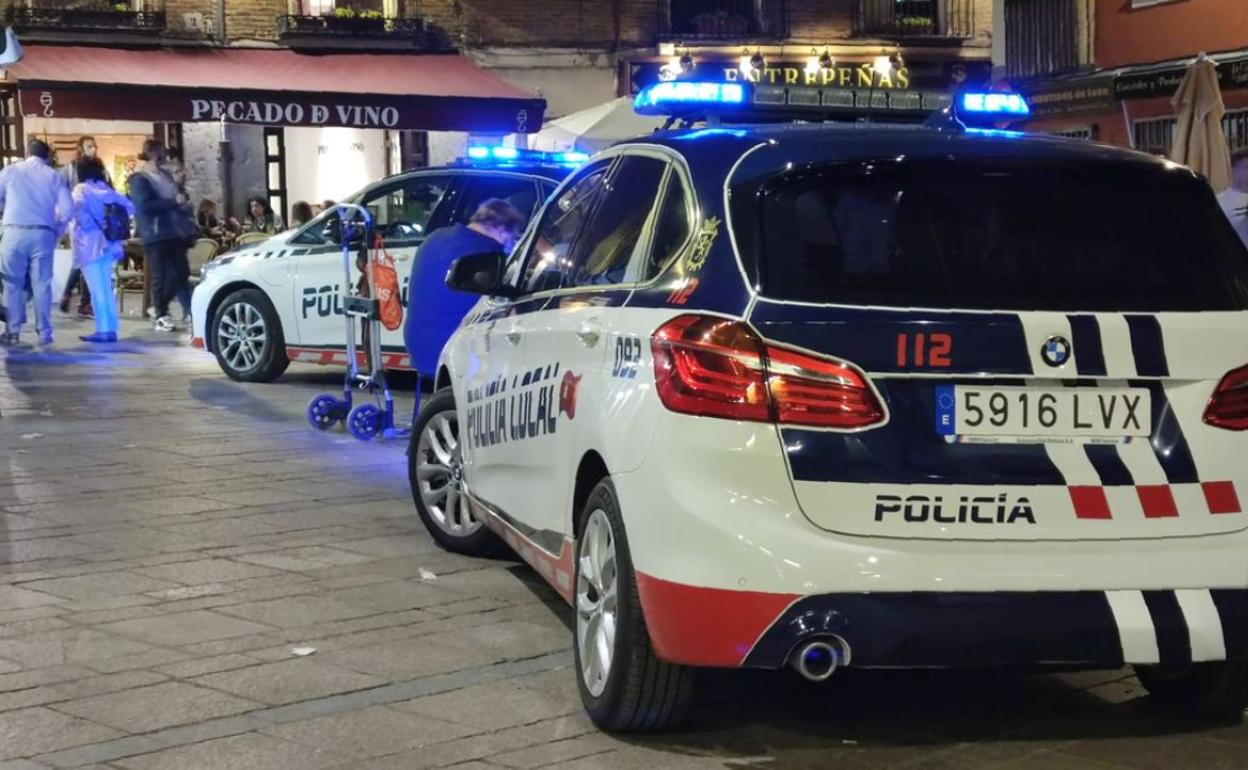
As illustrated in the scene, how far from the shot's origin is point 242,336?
47.9 ft

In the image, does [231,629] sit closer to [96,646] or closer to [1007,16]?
[96,646]

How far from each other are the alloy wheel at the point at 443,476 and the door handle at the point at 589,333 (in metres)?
2.01

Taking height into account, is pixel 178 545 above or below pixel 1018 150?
below

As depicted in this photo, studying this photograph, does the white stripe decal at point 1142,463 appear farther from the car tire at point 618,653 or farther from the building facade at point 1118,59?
the building facade at point 1118,59

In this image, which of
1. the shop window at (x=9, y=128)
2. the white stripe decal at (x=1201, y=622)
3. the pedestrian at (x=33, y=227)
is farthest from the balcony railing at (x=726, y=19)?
the white stripe decal at (x=1201, y=622)

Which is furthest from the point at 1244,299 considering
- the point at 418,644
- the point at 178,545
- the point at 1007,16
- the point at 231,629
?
the point at 1007,16

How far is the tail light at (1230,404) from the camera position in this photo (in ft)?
15.5

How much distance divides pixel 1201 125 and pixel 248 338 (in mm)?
7100

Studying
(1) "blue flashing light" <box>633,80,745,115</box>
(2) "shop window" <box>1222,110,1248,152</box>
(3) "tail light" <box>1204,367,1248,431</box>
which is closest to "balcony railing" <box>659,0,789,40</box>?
(2) "shop window" <box>1222,110,1248,152</box>

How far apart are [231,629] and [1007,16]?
1733cm

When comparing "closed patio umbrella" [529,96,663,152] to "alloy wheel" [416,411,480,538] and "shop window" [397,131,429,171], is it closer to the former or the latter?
"shop window" [397,131,429,171]

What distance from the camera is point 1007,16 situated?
2192cm

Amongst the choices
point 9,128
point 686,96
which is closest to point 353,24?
point 9,128

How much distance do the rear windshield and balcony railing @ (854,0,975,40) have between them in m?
27.1
